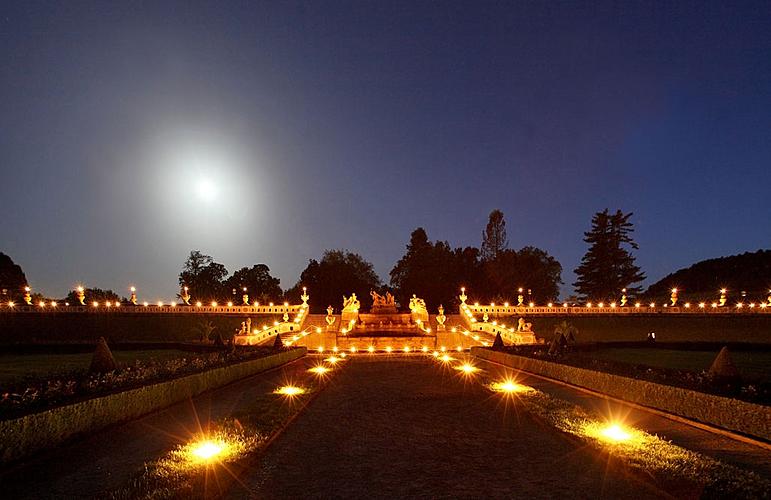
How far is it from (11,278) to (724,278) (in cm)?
12417

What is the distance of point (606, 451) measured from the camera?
381 inches

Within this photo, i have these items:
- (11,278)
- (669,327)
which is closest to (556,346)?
(669,327)

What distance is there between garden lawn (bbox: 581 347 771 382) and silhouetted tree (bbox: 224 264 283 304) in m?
63.6

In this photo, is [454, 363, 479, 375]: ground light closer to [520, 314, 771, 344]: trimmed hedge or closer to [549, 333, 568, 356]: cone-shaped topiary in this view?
[549, 333, 568, 356]: cone-shaped topiary

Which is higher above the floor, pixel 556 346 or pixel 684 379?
pixel 556 346

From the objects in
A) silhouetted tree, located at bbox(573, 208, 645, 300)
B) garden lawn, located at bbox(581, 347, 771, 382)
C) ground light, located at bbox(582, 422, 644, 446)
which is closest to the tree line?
silhouetted tree, located at bbox(573, 208, 645, 300)

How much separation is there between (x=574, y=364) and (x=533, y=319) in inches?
1291

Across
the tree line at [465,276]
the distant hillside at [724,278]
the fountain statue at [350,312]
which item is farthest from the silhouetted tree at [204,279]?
the distant hillside at [724,278]

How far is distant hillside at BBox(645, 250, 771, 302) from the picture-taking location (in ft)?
296

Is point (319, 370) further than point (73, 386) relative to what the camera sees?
Yes

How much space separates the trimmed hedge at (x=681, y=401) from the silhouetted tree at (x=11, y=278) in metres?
78.0

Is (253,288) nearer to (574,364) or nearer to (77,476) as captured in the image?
(574,364)

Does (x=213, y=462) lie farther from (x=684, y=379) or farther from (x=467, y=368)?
(x=467, y=368)

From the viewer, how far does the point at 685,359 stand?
27656mm
